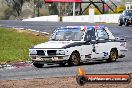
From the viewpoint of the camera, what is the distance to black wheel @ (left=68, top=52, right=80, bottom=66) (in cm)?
1836

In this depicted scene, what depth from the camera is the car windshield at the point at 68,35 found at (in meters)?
19.3

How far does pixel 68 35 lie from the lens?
19438 millimetres

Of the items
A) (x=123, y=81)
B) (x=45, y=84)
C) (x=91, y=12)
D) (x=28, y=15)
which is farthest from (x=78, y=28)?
(x=28, y=15)

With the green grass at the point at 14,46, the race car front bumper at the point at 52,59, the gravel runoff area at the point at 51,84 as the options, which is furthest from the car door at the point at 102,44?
the gravel runoff area at the point at 51,84

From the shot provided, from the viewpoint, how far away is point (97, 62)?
67.6 ft

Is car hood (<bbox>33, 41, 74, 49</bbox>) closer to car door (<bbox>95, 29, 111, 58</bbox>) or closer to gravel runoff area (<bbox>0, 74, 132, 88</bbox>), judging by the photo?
car door (<bbox>95, 29, 111, 58</bbox>)

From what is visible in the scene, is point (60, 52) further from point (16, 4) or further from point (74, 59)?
point (16, 4)

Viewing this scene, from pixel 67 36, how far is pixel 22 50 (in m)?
6.61

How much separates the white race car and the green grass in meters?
2.42

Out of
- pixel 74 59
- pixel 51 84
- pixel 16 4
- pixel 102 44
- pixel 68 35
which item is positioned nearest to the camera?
pixel 51 84

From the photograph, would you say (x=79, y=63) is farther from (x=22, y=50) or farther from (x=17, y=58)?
(x=22, y=50)

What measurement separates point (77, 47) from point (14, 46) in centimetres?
989

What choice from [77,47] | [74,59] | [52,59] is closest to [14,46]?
[77,47]

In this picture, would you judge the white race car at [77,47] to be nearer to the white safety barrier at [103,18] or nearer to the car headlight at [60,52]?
the car headlight at [60,52]
